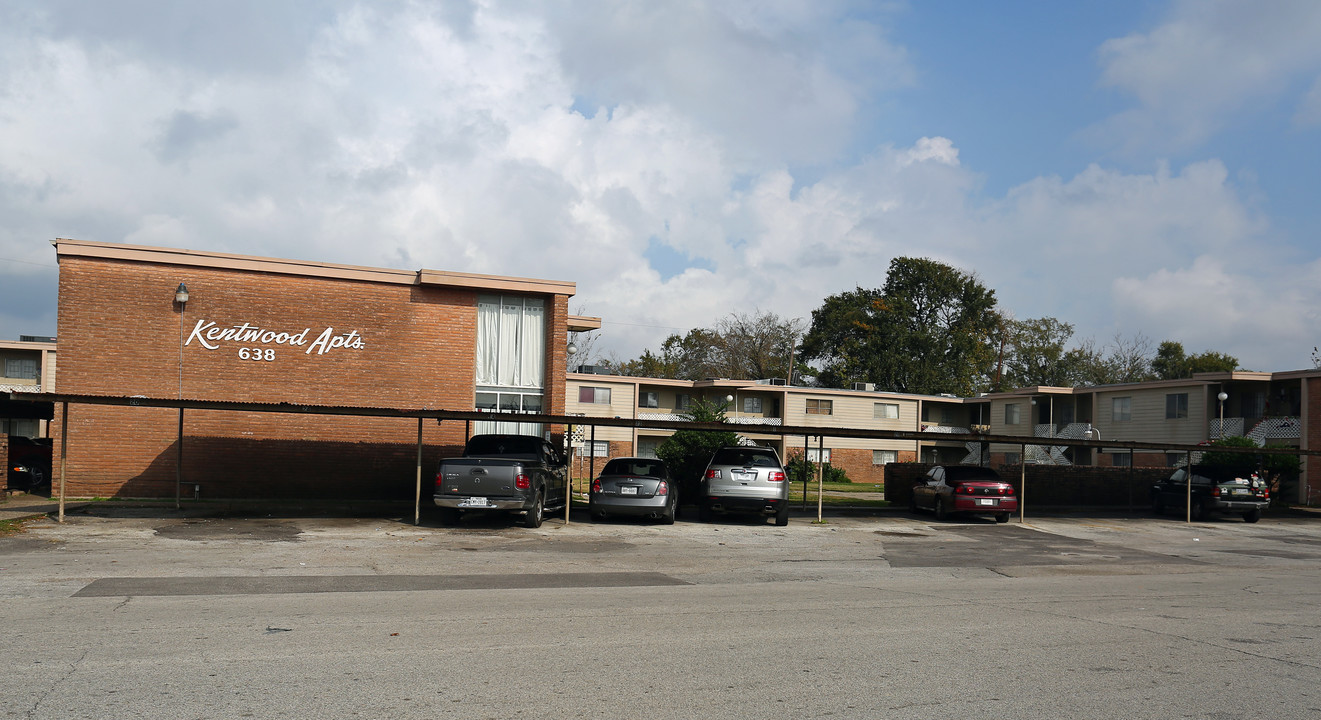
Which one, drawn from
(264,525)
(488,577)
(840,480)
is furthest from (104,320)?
(840,480)

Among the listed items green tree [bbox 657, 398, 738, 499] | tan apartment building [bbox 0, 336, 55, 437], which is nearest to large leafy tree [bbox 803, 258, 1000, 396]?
green tree [bbox 657, 398, 738, 499]

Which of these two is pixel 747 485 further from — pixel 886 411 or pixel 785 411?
pixel 886 411

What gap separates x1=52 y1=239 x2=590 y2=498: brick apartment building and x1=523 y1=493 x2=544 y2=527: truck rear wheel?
5.56 m

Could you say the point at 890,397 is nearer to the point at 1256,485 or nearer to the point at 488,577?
the point at 1256,485

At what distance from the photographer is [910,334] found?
2653 inches

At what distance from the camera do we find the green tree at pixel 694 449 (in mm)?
27312

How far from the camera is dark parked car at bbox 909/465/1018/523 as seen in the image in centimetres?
2172

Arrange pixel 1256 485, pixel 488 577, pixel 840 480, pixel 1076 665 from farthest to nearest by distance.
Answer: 1. pixel 840 480
2. pixel 1256 485
3. pixel 488 577
4. pixel 1076 665

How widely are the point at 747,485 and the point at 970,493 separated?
5.99 metres

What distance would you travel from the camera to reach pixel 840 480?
5038 centimetres

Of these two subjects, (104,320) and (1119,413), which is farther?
(1119,413)

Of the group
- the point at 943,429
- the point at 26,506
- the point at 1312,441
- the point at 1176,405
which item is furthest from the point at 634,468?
the point at 943,429

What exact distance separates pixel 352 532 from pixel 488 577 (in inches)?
229

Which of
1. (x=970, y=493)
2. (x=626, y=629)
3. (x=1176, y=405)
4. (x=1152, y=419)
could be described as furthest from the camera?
(x=1152, y=419)
